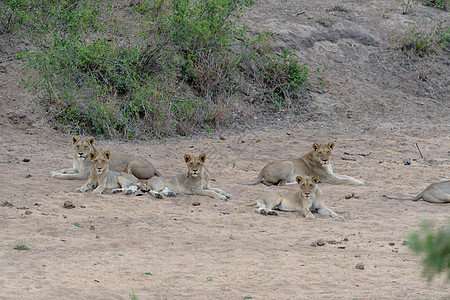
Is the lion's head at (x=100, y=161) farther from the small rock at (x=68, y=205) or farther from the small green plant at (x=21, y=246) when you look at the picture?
the small green plant at (x=21, y=246)

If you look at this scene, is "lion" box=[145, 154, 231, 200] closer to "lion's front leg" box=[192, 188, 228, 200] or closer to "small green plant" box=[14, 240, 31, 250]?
"lion's front leg" box=[192, 188, 228, 200]

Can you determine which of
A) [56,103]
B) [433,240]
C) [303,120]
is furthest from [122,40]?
[433,240]

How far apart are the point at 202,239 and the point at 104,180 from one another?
2.83 m

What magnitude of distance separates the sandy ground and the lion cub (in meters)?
0.23

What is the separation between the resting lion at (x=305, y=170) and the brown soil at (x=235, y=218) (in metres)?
0.51

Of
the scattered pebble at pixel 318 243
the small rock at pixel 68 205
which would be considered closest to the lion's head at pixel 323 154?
the scattered pebble at pixel 318 243

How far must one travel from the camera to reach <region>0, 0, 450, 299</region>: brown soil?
543 cm

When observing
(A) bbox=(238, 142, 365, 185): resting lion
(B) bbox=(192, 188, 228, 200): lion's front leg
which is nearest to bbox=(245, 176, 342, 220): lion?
(B) bbox=(192, 188, 228, 200): lion's front leg

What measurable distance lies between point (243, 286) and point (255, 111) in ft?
36.0

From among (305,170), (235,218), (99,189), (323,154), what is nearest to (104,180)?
(99,189)

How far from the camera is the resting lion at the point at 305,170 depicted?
35.1 feet

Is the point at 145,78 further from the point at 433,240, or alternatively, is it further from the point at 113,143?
the point at 433,240

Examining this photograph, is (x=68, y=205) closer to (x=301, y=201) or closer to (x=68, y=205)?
(x=68, y=205)

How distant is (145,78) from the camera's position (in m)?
14.9
